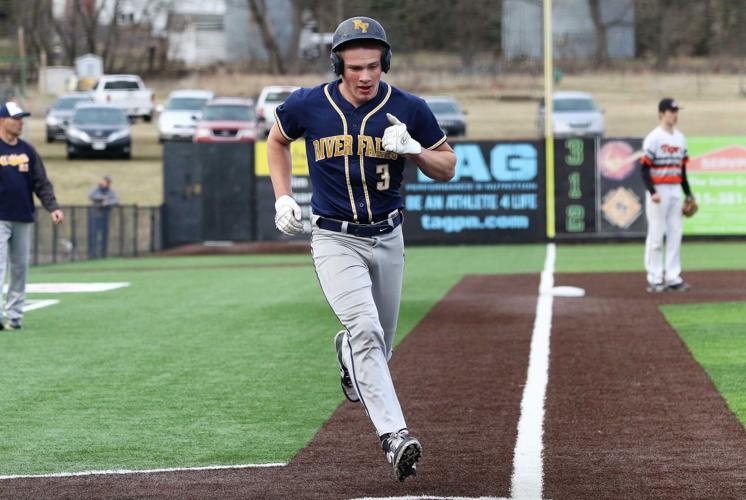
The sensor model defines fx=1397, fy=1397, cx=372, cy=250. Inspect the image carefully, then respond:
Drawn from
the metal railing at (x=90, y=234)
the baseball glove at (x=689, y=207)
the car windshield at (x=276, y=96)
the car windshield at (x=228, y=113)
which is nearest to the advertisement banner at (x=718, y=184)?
the metal railing at (x=90, y=234)

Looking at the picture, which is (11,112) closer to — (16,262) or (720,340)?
(16,262)

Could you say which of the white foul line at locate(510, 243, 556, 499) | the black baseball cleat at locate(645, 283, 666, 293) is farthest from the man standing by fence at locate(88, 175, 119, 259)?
the white foul line at locate(510, 243, 556, 499)

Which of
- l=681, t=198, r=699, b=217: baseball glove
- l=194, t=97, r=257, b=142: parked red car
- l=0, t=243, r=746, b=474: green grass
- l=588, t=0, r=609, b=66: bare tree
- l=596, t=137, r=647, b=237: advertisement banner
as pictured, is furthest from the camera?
l=588, t=0, r=609, b=66: bare tree

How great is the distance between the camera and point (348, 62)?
681 cm

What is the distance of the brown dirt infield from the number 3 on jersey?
A: 55.2 inches

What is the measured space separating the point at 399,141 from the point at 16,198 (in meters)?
7.48

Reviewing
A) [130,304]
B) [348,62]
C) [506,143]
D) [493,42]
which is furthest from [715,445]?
[493,42]

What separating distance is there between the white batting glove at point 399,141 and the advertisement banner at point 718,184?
23.1 m

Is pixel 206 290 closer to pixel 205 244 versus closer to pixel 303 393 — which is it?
pixel 303 393

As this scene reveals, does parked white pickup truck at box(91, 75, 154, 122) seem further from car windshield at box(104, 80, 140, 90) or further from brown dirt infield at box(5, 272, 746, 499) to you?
brown dirt infield at box(5, 272, 746, 499)

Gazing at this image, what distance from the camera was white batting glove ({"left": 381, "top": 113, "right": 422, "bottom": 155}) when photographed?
6574mm

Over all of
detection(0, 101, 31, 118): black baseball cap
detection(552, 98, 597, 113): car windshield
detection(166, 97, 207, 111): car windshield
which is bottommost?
detection(0, 101, 31, 118): black baseball cap

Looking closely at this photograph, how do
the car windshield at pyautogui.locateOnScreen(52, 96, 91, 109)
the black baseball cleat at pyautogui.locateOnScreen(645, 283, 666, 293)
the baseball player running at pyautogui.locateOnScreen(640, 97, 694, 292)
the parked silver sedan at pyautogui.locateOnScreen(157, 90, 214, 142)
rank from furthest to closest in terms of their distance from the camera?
1. the car windshield at pyautogui.locateOnScreen(52, 96, 91, 109)
2. the parked silver sedan at pyautogui.locateOnScreen(157, 90, 214, 142)
3. the black baseball cleat at pyautogui.locateOnScreen(645, 283, 666, 293)
4. the baseball player running at pyautogui.locateOnScreen(640, 97, 694, 292)

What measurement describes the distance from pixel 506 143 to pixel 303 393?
20735 millimetres
